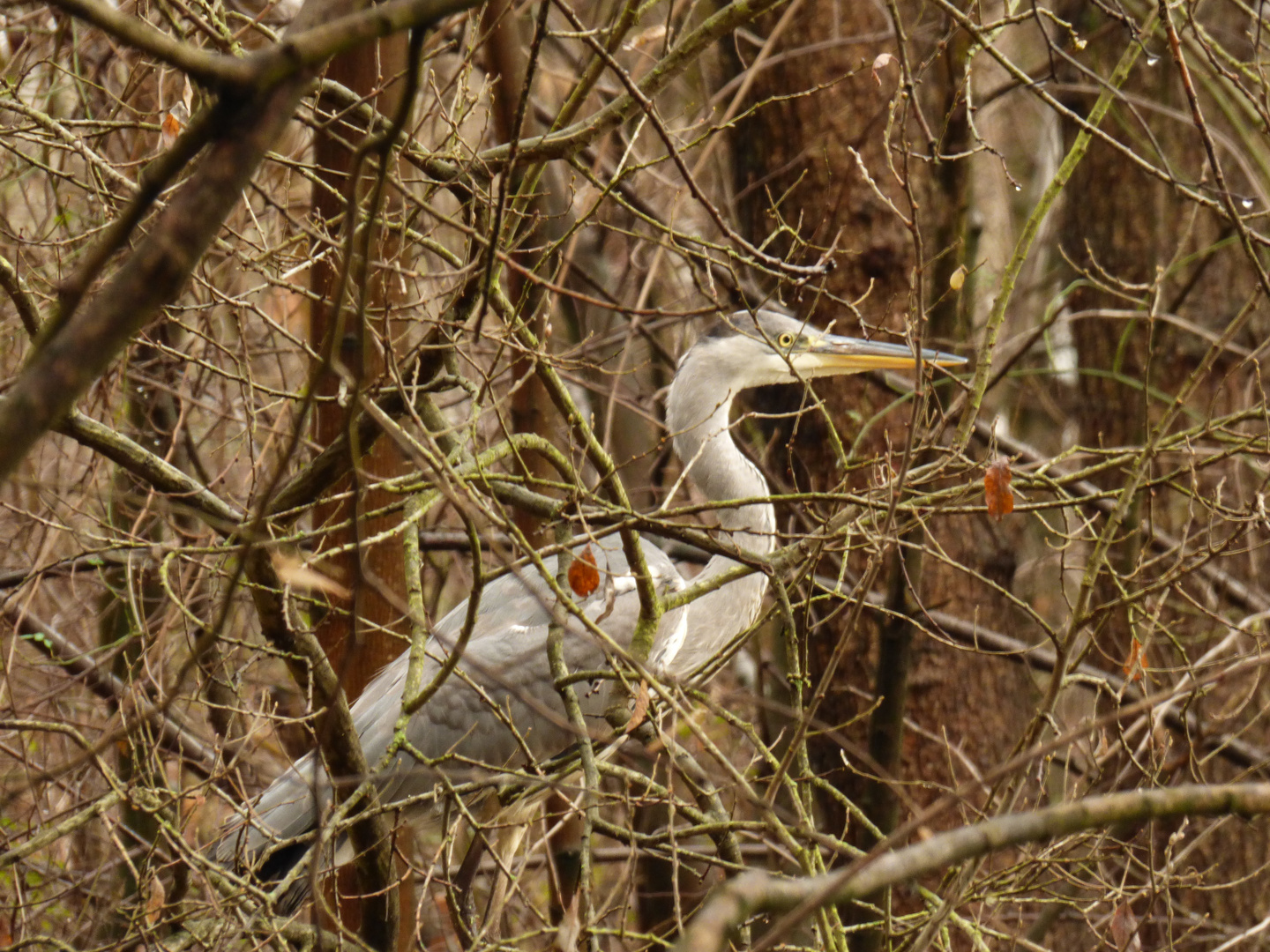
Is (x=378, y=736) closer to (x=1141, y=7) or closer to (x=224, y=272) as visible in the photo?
(x=224, y=272)

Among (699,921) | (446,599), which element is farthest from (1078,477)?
(446,599)

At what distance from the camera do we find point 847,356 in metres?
4.30

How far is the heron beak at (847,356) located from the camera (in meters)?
4.25

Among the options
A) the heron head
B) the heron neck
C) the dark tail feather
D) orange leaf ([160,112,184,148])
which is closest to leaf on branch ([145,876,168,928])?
the dark tail feather

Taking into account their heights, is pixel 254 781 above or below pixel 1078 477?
below

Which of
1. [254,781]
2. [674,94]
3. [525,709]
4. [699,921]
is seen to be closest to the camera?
[699,921]

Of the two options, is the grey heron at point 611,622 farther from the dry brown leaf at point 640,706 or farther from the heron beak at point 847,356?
the dry brown leaf at point 640,706

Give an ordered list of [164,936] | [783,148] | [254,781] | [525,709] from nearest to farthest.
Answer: [164,936]
[525,709]
[254,781]
[783,148]

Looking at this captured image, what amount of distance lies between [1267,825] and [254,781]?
3768 millimetres

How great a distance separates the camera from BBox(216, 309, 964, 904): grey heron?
3855 mm

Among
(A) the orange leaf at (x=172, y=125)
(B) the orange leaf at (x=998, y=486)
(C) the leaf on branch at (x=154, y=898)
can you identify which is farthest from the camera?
(A) the orange leaf at (x=172, y=125)

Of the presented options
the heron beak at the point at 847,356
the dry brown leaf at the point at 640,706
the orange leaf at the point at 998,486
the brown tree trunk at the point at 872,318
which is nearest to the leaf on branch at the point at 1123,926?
the orange leaf at the point at 998,486

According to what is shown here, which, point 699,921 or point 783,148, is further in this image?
point 783,148

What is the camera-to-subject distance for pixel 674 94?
769 centimetres
